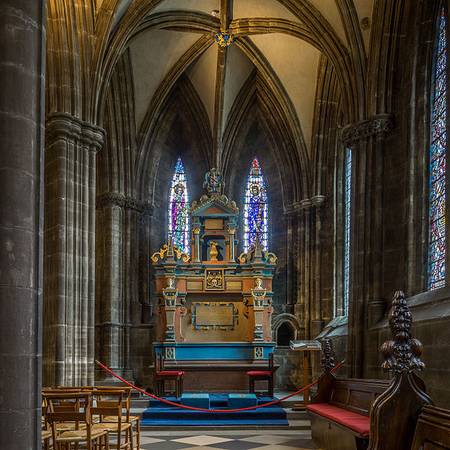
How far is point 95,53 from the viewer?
54.0ft

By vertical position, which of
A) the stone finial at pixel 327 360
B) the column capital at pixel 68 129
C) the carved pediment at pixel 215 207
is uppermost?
the column capital at pixel 68 129

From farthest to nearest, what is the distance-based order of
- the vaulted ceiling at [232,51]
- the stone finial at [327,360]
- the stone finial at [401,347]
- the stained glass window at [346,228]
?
the stained glass window at [346,228], the vaulted ceiling at [232,51], the stone finial at [327,360], the stone finial at [401,347]

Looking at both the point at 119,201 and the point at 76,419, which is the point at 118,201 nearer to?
the point at 119,201

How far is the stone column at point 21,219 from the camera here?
5.43 metres

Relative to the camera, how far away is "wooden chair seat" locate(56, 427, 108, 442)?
7.78 metres

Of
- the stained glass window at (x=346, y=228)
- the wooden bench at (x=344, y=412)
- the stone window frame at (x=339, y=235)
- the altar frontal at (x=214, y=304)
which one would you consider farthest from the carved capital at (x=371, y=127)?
the wooden bench at (x=344, y=412)

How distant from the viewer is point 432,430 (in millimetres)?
4570

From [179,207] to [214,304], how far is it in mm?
6111

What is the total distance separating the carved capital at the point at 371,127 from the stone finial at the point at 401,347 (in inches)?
432

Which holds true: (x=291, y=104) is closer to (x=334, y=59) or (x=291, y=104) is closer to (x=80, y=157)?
(x=334, y=59)

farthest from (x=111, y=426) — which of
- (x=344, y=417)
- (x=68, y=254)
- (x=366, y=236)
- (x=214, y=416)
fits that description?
(x=366, y=236)

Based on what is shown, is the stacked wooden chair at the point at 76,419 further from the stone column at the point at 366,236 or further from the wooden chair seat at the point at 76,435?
the stone column at the point at 366,236

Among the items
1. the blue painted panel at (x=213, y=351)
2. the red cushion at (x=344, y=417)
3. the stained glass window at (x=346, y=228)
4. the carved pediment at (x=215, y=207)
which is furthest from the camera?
the carved pediment at (x=215, y=207)

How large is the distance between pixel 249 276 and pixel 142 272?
4.75 meters
